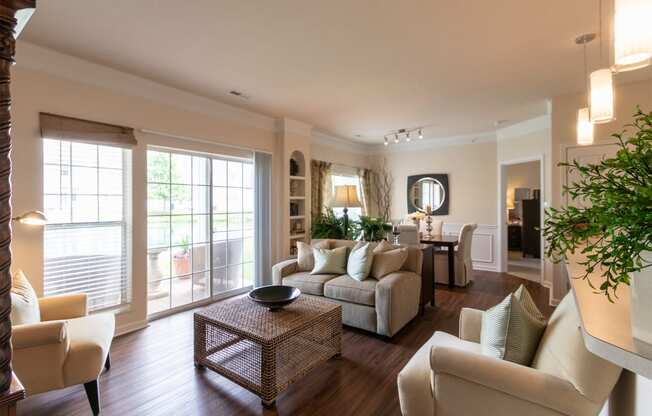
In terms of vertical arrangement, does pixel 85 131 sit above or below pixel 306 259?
above

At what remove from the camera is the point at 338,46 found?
262 centimetres

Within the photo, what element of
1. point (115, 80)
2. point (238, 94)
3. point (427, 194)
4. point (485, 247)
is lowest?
point (485, 247)

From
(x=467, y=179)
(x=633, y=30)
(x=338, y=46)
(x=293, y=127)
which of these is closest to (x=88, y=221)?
(x=338, y=46)

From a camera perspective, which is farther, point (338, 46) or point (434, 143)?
point (434, 143)

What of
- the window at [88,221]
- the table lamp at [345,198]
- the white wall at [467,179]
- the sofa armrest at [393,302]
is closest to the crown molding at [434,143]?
the white wall at [467,179]

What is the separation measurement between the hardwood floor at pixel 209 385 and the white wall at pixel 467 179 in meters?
3.40

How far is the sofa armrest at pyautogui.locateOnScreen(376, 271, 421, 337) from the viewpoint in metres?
3.00

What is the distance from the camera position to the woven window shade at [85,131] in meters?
2.70

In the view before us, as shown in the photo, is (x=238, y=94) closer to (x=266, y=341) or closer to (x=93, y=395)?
(x=266, y=341)

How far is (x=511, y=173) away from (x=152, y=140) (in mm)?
8625

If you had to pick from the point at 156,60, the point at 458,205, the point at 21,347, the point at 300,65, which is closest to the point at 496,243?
the point at 458,205

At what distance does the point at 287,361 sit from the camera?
2.41 m

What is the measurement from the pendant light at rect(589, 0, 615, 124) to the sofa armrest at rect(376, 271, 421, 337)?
80.9 inches

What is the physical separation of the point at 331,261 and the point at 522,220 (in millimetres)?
6204
